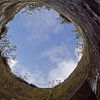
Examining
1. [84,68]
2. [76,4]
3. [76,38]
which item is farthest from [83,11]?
[76,38]

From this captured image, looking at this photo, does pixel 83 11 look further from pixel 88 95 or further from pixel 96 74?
pixel 88 95

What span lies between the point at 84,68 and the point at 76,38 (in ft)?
15.9

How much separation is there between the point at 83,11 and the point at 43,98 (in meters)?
4.40

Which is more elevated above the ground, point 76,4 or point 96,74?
point 76,4

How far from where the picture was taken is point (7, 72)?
1080cm

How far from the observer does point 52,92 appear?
34.8 ft

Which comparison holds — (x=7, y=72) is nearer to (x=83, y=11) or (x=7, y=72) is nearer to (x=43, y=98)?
(x=43, y=98)

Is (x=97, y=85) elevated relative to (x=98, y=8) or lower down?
lower down

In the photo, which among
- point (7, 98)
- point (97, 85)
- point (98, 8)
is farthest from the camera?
point (7, 98)

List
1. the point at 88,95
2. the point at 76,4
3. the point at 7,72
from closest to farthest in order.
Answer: the point at 76,4, the point at 88,95, the point at 7,72

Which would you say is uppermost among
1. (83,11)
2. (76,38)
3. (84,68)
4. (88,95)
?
(76,38)

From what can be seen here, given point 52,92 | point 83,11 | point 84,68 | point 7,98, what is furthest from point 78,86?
point 83,11

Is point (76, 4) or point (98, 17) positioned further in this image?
point (76, 4)

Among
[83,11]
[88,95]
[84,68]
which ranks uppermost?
[83,11]
